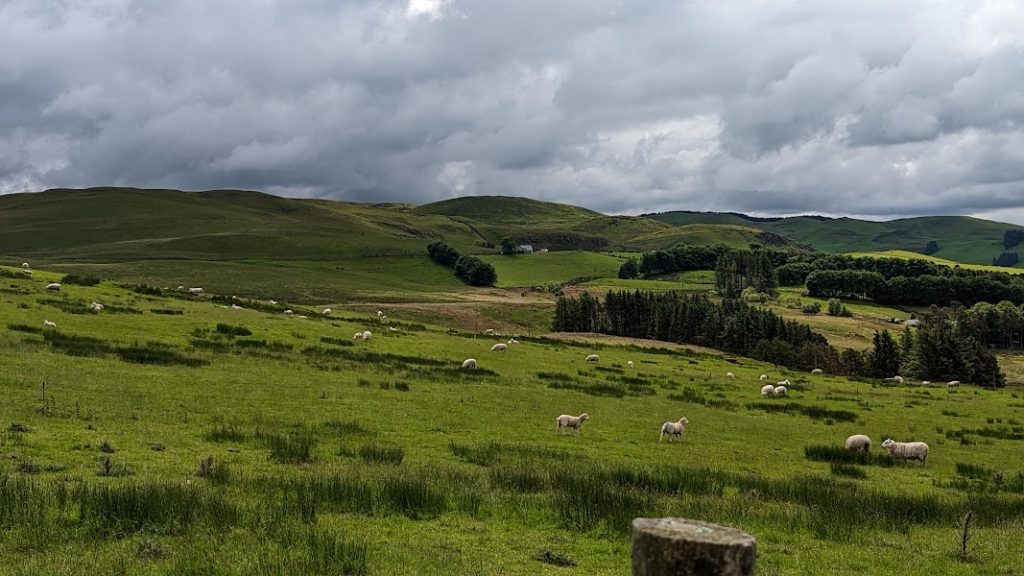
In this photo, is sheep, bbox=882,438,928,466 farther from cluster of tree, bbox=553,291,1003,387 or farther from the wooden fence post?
Result: cluster of tree, bbox=553,291,1003,387

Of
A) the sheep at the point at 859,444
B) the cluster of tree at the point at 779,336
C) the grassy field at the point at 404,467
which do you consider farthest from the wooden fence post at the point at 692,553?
the cluster of tree at the point at 779,336

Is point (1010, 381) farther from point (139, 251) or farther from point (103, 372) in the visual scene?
point (139, 251)

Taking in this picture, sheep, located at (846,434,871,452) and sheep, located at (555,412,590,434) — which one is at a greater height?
sheep, located at (555,412,590,434)

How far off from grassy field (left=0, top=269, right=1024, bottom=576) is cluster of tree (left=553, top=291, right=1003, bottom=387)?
204 feet

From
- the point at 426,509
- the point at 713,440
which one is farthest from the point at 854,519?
the point at 713,440

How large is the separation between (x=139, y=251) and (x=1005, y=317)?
8953 inches

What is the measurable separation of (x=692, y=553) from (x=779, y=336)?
126 metres

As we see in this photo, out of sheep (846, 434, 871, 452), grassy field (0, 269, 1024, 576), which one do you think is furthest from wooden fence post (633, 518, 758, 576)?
sheep (846, 434, 871, 452)

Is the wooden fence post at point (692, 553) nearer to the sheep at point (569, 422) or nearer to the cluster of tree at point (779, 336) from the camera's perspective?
the sheep at point (569, 422)

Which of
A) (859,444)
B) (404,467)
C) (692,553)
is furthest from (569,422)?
(692,553)

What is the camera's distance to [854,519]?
14164mm

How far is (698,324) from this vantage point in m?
130

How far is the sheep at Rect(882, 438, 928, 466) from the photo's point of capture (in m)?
25.3

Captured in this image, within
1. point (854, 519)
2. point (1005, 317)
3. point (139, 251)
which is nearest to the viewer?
point (854, 519)
